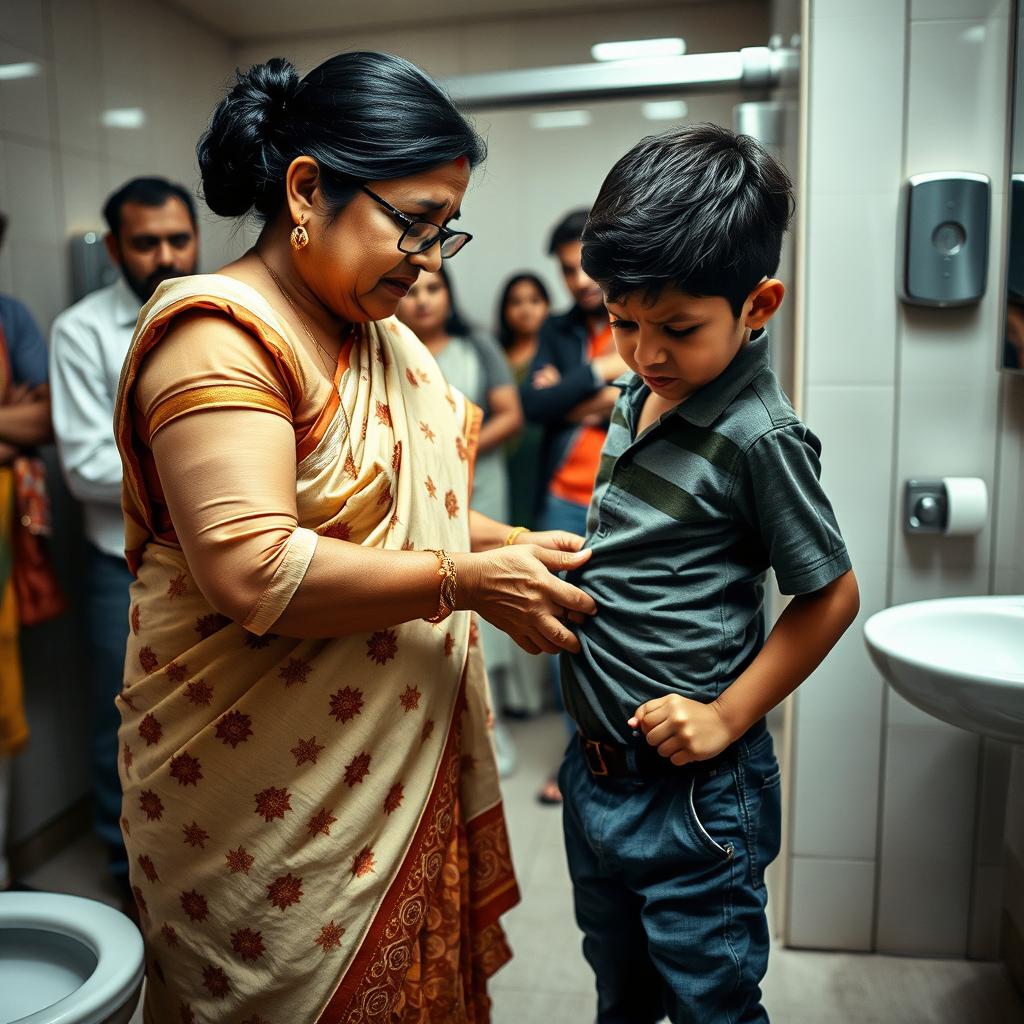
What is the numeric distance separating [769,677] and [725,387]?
0.31 metres

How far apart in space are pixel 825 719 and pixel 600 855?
0.82 metres

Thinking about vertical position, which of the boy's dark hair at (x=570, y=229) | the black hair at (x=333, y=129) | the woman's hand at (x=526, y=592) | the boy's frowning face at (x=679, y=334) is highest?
the boy's dark hair at (x=570, y=229)

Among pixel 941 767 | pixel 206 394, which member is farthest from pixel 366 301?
pixel 941 767

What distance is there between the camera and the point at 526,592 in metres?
1.03

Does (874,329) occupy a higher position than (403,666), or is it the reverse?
(874,329)

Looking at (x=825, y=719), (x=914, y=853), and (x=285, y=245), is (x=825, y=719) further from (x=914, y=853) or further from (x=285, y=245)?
(x=285, y=245)

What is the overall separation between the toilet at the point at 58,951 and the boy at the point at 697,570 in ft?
1.79

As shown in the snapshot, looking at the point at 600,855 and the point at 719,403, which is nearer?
the point at 719,403

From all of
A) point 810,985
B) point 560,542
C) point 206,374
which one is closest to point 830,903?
point 810,985

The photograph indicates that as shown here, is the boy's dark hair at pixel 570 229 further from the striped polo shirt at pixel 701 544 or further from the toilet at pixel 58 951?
the toilet at pixel 58 951

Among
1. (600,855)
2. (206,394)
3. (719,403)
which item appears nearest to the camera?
(206,394)

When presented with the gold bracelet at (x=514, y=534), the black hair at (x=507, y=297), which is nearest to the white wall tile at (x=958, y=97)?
the gold bracelet at (x=514, y=534)

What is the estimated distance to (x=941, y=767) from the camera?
175 cm

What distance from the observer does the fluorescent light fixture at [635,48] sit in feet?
9.84
